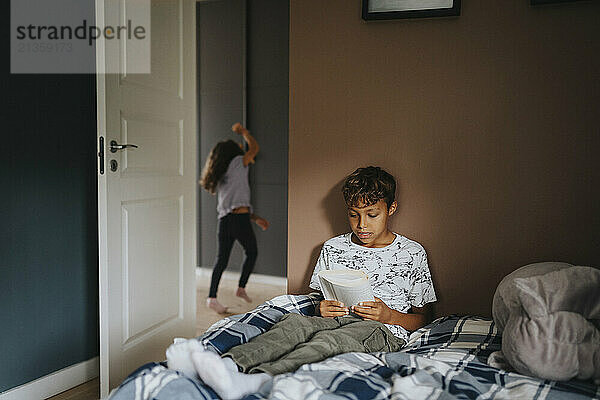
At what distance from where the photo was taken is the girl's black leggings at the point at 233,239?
400 cm

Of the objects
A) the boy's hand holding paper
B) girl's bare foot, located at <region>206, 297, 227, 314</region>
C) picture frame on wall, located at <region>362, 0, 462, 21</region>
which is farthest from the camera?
girl's bare foot, located at <region>206, 297, 227, 314</region>

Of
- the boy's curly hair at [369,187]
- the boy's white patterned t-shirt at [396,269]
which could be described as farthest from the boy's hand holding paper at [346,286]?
the boy's curly hair at [369,187]

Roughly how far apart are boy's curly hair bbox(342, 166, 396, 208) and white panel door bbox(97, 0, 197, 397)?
99cm

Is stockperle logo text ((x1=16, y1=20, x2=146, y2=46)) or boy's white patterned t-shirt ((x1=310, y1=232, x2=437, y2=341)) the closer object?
boy's white patterned t-shirt ((x1=310, y1=232, x2=437, y2=341))

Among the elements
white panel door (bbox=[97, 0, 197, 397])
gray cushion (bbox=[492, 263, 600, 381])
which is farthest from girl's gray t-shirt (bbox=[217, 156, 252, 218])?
gray cushion (bbox=[492, 263, 600, 381])

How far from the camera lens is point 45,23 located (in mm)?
2430

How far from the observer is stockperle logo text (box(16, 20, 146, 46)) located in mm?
2258

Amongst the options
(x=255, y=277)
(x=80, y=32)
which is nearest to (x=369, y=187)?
(x=80, y=32)

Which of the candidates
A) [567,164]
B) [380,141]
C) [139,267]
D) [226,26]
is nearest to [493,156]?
[567,164]

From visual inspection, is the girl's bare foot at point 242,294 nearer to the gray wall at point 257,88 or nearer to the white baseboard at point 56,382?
the gray wall at point 257,88

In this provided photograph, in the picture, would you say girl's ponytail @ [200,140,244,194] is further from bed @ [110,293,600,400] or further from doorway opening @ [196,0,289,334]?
bed @ [110,293,600,400]

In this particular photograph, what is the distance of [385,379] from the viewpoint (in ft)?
4.47

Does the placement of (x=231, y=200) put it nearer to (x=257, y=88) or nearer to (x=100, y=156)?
(x=257, y=88)

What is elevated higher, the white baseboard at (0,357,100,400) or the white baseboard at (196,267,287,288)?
the white baseboard at (0,357,100,400)
